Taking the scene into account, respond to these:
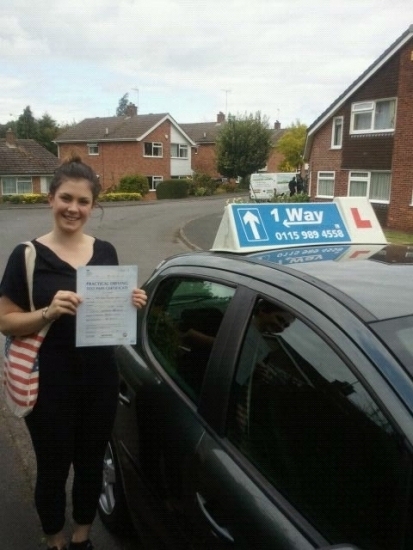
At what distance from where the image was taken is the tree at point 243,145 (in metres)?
45.0

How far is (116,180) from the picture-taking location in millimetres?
45406

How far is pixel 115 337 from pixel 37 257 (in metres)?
0.46

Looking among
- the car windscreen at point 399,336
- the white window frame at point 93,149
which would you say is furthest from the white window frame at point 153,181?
the car windscreen at point 399,336

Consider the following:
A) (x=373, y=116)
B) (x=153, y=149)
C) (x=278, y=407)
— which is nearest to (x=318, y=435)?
(x=278, y=407)

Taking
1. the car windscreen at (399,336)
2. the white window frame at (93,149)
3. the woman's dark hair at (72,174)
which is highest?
the white window frame at (93,149)

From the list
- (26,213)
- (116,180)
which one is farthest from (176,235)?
(116,180)

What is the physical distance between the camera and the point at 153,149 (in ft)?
148

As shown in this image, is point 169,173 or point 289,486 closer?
point 289,486

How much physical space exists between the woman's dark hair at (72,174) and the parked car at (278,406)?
0.59 meters

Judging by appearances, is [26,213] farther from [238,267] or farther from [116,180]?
[238,267]

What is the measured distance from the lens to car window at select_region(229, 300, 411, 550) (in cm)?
130

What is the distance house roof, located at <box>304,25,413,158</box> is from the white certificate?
70.0 ft

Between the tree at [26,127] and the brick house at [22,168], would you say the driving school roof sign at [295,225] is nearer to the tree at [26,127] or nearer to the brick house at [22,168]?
the brick house at [22,168]

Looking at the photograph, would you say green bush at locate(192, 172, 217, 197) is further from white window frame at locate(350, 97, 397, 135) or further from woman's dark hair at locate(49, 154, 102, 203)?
woman's dark hair at locate(49, 154, 102, 203)
